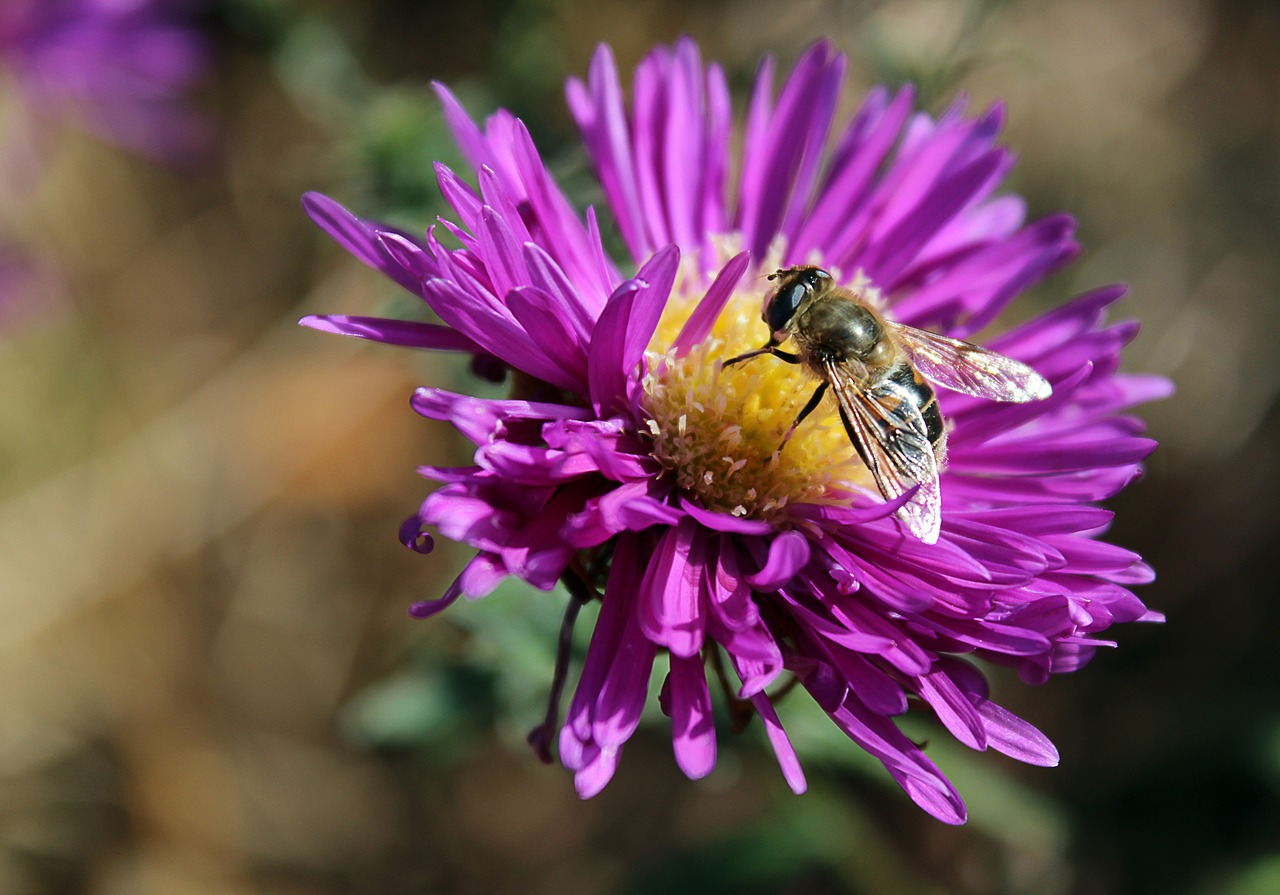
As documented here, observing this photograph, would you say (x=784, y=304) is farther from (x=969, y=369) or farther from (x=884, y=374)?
(x=969, y=369)

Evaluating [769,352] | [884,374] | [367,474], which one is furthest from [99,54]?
[884,374]

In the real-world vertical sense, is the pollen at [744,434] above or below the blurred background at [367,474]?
above

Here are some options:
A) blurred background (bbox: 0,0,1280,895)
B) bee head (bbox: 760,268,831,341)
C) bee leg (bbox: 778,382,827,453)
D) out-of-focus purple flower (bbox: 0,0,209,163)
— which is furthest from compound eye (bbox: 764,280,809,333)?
out-of-focus purple flower (bbox: 0,0,209,163)

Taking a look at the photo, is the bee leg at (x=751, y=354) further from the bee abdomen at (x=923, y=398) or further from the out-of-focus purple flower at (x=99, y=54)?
the out-of-focus purple flower at (x=99, y=54)

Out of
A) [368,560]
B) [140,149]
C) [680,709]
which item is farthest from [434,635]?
[140,149]

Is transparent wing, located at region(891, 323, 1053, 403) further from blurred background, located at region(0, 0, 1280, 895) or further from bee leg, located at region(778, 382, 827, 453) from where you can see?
blurred background, located at region(0, 0, 1280, 895)

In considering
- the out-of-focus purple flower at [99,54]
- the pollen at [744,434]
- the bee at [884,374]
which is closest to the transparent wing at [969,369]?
the bee at [884,374]

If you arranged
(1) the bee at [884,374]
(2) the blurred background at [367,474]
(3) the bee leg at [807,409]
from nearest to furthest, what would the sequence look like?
1. (1) the bee at [884,374]
2. (3) the bee leg at [807,409]
3. (2) the blurred background at [367,474]

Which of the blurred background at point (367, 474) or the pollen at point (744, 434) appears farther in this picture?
the blurred background at point (367, 474)
